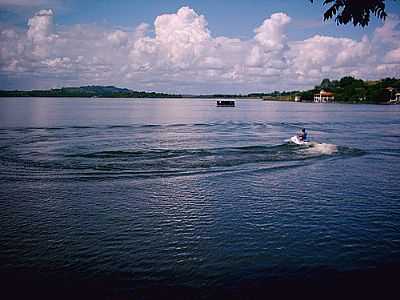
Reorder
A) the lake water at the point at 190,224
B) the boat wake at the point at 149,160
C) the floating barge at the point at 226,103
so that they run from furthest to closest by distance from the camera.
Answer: the floating barge at the point at 226,103
the boat wake at the point at 149,160
the lake water at the point at 190,224

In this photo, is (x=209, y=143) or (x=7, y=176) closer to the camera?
(x=7, y=176)

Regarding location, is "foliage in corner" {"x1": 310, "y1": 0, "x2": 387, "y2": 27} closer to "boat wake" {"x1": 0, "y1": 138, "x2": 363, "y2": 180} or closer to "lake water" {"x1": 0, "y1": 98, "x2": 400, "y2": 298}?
"lake water" {"x1": 0, "y1": 98, "x2": 400, "y2": 298}

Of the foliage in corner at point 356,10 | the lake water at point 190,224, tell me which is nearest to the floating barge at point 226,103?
the lake water at point 190,224

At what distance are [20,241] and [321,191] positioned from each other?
1478 cm

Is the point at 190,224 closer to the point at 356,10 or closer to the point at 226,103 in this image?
the point at 356,10

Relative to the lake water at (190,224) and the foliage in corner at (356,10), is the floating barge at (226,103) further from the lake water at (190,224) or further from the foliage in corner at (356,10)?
the foliage in corner at (356,10)

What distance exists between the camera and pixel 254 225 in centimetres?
1541

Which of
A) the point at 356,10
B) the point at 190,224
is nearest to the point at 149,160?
the point at 190,224

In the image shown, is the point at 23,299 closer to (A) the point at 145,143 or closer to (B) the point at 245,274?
(B) the point at 245,274

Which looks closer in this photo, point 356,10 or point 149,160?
point 356,10

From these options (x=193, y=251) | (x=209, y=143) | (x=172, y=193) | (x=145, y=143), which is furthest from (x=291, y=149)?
(x=193, y=251)

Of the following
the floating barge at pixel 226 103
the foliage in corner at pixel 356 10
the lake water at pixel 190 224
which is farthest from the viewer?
the floating barge at pixel 226 103

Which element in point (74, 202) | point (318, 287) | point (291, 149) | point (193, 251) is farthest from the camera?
point (291, 149)

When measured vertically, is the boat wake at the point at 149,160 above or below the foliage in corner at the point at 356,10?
below
